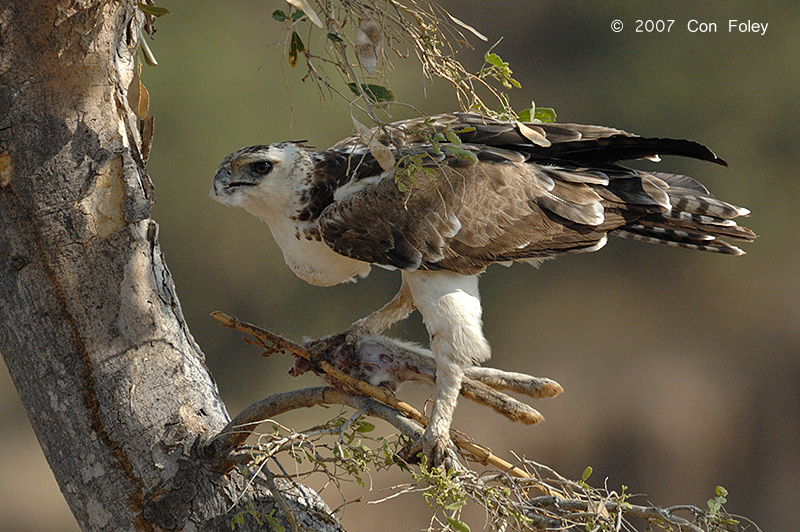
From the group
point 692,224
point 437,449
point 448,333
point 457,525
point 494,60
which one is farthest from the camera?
point 692,224

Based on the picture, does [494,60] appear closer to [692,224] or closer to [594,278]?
[692,224]

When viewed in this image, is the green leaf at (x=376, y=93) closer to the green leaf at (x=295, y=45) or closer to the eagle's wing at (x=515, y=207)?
the green leaf at (x=295, y=45)

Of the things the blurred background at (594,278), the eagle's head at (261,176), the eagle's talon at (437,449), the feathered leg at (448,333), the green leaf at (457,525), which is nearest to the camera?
the green leaf at (457,525)

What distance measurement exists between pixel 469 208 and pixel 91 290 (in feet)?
2.69

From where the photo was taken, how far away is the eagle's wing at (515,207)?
170 cm

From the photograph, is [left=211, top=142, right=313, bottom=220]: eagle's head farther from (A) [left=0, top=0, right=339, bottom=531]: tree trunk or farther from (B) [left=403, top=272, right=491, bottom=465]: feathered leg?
(B) [left=403, top=272, right=491, bottom=465]: feathered leg

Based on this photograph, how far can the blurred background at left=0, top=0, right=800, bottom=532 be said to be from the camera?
16.8 ft

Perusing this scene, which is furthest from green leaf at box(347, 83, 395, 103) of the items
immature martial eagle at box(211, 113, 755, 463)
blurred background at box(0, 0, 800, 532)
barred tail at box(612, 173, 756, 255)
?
blurred background at box(0, 0, 800, 532)

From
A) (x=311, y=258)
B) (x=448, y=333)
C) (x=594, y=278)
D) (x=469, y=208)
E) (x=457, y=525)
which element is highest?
(x=594, y=278)

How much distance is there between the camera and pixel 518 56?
233 inches

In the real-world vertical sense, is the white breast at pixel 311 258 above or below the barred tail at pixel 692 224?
below

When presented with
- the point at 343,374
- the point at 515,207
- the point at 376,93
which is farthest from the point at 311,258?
the point at 376,93

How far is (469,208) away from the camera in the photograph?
173cm

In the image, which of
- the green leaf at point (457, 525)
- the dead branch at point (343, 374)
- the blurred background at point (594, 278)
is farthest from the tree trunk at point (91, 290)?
Result: the blurred background at point (594, 278)
